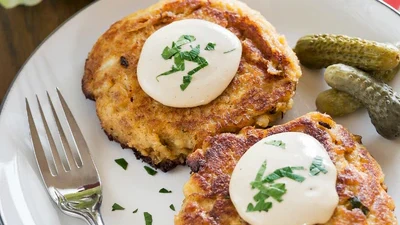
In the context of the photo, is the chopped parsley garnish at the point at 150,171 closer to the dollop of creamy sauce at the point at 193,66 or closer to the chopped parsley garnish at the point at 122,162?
Answer: the chopped parsley garnish at the point at 122,162

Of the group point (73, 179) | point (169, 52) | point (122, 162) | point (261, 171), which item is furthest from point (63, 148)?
point (261, 171)

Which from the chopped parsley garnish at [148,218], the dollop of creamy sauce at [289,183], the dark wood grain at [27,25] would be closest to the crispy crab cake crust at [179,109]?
the chopped parsley garnish at [148,218]

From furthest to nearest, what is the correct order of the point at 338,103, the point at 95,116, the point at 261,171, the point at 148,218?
the point at 95,116 → the point at 338,103 → the point at 148,218 → the point at 261,171

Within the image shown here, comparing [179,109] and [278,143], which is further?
[179,109]

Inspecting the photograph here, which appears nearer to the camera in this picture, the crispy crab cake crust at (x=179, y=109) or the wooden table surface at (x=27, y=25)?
the crispy crab cake crust at (x=179, y=109)

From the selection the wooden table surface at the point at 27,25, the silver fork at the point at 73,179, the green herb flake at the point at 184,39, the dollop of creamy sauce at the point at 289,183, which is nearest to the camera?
the dollop of creamy sauce at the point at 289,183

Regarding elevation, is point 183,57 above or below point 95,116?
above

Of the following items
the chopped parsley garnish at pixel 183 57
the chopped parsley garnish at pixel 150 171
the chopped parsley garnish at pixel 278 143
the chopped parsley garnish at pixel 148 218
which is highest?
the chopped parsley garnish at pixel 183 57

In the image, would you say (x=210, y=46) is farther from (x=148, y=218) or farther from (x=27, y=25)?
(x=27, y=25)
